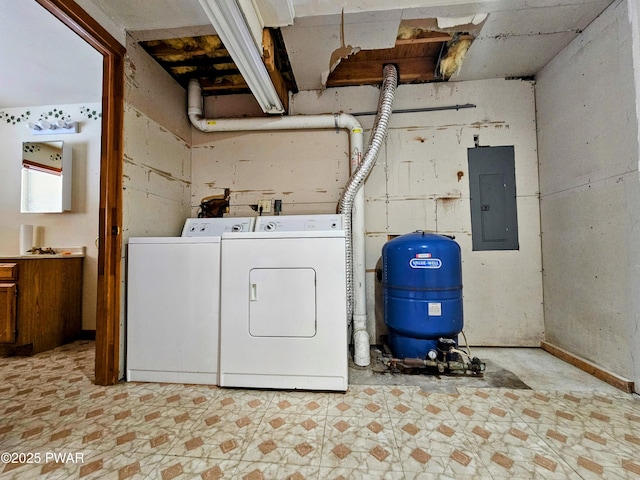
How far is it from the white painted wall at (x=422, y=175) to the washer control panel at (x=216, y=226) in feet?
0.77

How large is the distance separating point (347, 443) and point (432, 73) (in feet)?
9.08

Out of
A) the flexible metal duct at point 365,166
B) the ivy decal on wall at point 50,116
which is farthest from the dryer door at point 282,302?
the ivy decal on wall at point 50,116

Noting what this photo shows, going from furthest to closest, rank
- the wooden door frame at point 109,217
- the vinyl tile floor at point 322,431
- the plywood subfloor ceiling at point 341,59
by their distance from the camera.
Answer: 1. the plywood subfloor ceiling at point 341,59
2. the wooden door frame at point 109,217
3. the vinyl tile floor at point 322,431

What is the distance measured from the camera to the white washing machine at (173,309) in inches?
67.6

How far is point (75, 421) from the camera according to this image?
1.33m

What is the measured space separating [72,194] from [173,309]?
2142 mm

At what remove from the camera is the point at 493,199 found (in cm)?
237

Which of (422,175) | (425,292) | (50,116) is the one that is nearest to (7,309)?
(50,116)

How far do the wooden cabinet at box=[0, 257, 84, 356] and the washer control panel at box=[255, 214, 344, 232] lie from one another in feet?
6.37

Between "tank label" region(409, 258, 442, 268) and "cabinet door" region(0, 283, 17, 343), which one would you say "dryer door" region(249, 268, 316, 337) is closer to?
"tank label" region(409, 258, 442, 268)

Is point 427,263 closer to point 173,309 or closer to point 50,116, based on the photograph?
point 173,309

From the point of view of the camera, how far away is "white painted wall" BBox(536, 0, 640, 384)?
158 centimetres

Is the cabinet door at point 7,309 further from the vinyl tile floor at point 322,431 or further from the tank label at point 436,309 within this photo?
the tank label at point 436,309

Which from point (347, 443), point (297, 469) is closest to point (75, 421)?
point (297, 469)
